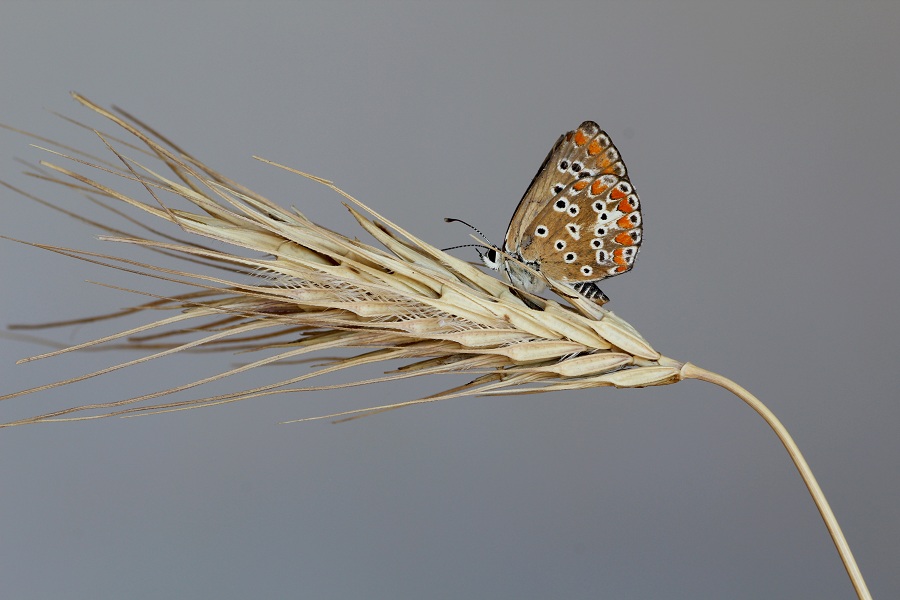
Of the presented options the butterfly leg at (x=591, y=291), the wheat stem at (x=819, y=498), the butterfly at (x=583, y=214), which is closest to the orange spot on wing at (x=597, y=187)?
the butterfly at (x=583, y=214)

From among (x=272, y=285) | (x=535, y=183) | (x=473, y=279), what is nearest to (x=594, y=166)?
(x=535, y=183)

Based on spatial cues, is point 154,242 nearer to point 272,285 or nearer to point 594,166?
point 272,285

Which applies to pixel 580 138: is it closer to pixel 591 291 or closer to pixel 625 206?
pixel 625 206

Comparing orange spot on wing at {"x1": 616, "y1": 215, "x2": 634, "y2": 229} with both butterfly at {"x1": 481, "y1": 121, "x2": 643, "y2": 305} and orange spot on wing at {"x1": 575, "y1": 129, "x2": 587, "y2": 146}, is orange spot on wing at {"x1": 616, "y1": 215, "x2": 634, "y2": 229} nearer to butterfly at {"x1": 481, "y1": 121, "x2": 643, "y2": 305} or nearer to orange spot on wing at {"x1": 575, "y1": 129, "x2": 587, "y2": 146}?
butterfly at {"x1": 481, "y1": 121, "x2": 643, "y2": 305}

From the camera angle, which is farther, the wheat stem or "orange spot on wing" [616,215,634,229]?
"orange spot on wing" [616,215,634,229]

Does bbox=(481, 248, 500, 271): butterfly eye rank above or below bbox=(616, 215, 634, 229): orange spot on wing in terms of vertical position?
below

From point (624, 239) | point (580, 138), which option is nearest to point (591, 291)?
point (624, 239)

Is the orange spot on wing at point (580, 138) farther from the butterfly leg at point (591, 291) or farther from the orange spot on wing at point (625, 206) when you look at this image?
the butterfly leg at point (591, 291)

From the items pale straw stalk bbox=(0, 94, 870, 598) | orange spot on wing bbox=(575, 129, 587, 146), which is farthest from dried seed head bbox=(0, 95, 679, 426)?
orange spot on wing bbox=(575, 129, 587, 146)
